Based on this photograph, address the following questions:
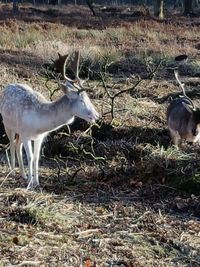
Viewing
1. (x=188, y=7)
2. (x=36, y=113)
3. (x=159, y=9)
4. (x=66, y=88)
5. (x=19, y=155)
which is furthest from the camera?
(x=188, y=7)

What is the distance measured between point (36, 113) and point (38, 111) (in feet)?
0.12

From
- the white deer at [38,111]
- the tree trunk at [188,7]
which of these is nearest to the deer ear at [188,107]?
the white deer at [38,111]

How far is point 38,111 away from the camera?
816cm

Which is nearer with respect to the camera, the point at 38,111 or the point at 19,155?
the point at 38,111

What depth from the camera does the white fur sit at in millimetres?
7930

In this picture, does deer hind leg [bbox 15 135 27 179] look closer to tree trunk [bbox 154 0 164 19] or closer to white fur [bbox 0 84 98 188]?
white fur [bbox 0 84 98 188]

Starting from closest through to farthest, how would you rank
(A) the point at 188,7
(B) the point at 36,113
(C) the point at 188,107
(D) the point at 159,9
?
1. (B) the point at 36,113
2. (C) the point at 188,107
3. (D) the point at 159,9
4. (A) the point at 188,7

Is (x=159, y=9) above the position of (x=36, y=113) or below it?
below

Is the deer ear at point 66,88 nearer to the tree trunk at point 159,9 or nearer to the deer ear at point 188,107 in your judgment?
the deer ear at point 188,107

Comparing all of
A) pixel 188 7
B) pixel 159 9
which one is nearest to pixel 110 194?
pixel 159 9

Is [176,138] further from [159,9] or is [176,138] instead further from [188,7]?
[188,7]

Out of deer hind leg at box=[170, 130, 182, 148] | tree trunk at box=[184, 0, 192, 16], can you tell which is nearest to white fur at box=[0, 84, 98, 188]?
deer hind leg at box=[170, 130, 182, 148]

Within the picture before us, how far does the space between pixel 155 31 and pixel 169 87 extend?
1537cm

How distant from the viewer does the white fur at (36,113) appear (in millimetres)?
7930
